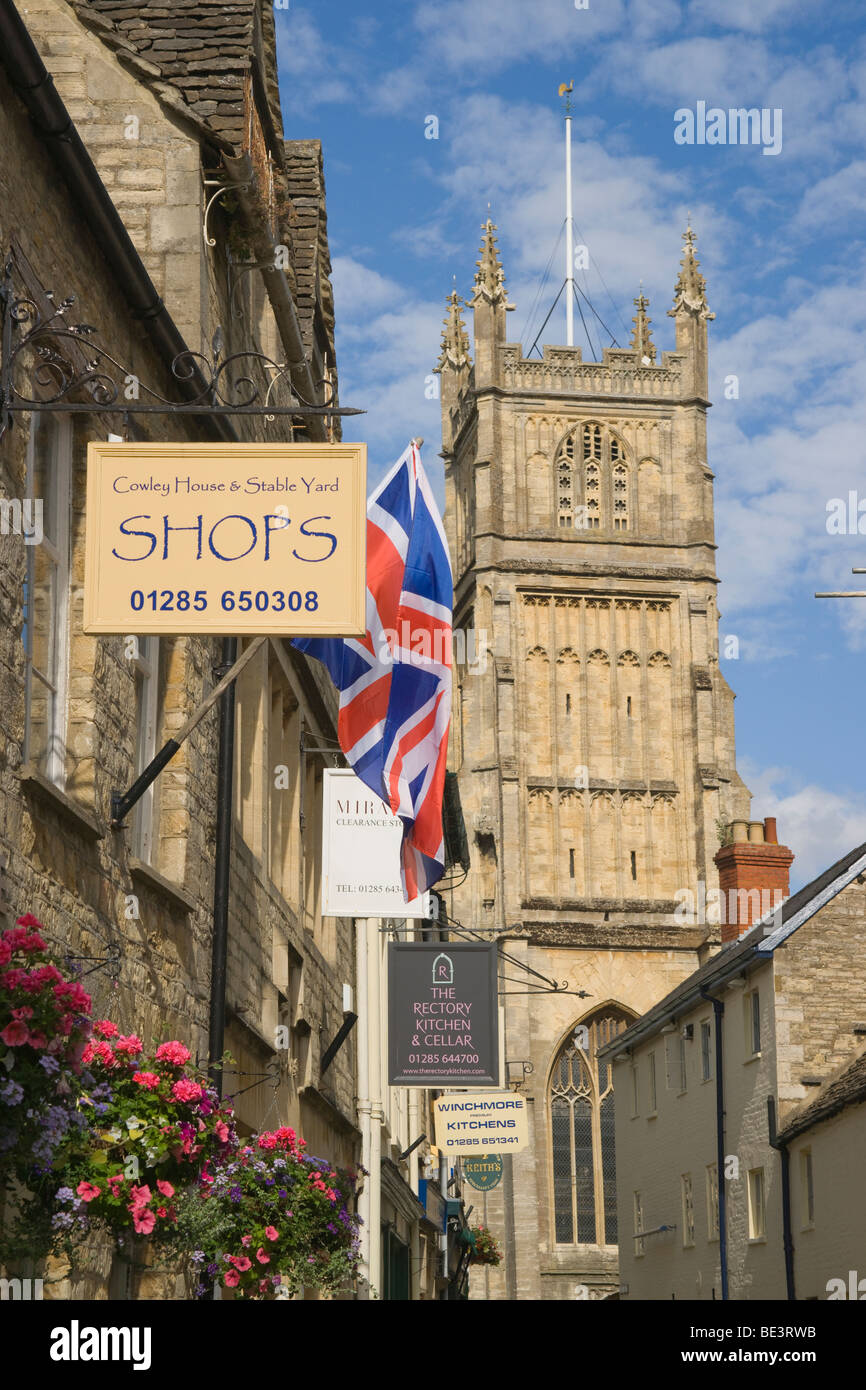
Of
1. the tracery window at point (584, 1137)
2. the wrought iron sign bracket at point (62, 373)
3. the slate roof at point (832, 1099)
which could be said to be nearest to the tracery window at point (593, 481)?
the tracery window at point (584, 1137)

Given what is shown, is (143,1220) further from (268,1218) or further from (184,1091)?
(268,1218)

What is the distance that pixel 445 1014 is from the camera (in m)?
20.4

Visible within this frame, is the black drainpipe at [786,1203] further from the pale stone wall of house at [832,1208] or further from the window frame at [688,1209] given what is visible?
the window frame at [688,1209]

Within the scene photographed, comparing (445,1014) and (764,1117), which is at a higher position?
(445,1014)

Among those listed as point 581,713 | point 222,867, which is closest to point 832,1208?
point 222,867

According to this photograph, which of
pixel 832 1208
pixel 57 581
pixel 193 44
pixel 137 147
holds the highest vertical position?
pixel 193 44

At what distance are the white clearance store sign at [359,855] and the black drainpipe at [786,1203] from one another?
44.4ft

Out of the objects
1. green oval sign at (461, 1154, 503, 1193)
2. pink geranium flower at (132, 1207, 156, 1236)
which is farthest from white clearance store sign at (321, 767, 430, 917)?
green oval sign at (461, 1154, 503, 1193)

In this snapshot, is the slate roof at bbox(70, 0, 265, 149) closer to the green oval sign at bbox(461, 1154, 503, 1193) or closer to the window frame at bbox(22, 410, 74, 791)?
the window frame at bbox(22, 410, 74, 791)

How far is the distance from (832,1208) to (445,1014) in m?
8.68

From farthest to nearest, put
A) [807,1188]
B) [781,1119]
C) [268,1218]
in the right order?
[781,1119], [807,1188], [268,1218]

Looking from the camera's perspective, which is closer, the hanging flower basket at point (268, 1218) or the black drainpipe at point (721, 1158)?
the hanging flower basket at point (268, 1218)

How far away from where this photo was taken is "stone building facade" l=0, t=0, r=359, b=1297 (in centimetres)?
898

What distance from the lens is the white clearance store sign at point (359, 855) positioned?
656 inches
